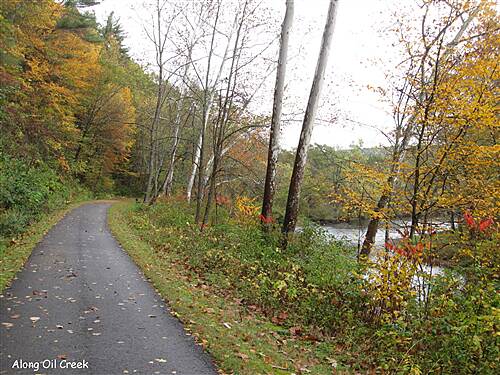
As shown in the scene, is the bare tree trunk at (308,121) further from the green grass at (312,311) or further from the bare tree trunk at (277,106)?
the bare tree trunk at (277,106)

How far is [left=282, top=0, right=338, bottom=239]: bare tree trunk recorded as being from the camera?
959 cm

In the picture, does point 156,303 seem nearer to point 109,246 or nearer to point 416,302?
point 416,302

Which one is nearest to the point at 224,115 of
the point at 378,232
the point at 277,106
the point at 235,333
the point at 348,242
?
the point at 277,106

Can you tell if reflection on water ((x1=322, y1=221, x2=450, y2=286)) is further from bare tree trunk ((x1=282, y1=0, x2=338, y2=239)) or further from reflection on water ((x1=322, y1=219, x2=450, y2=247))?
bare tree trunk ((x1=282, y1=0, x2=338, y2=239))

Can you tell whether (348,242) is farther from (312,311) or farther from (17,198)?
(17,198)

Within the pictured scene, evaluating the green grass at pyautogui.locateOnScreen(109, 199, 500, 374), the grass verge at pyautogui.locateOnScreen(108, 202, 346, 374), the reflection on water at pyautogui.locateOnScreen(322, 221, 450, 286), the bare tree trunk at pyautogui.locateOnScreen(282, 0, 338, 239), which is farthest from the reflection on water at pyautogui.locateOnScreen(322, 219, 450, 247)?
the grass verge at pyautogui.locateOnScreen(108, 202, 346, 374)

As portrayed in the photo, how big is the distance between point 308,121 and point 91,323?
6.67m

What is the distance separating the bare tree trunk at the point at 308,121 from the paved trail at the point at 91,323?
402cm

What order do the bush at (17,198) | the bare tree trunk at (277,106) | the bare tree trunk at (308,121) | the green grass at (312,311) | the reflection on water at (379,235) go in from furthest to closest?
the bush at (17,198)
the bare tree trunk at (277,106)
the bare tree trunk at (308,121)
the reflection on water at (379,235)
the green grass at (312,311)

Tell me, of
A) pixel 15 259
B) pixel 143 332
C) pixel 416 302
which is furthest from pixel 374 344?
pixel 15 259

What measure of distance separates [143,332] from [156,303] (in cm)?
131

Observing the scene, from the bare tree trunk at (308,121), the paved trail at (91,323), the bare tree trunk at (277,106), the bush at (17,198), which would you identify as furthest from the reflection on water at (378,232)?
the bush at (17,198)

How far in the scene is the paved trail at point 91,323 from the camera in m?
4.46

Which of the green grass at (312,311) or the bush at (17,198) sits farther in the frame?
the bush at (17,198)
